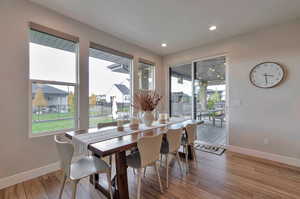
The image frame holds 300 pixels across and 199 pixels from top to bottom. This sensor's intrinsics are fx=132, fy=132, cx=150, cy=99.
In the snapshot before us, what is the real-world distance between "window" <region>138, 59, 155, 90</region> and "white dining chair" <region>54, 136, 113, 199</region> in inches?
102

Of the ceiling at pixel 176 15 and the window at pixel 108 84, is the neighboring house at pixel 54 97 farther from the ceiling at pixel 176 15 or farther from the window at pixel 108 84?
the ceiling at pixel 176 15

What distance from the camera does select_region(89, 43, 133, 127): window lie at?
2881mm

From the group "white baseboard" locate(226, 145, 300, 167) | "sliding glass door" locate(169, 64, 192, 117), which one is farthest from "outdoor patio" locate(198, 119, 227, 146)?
"sliding glass door" locate(169, 64, 192, 117)

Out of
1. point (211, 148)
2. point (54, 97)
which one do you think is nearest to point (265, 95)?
point (211, 148)

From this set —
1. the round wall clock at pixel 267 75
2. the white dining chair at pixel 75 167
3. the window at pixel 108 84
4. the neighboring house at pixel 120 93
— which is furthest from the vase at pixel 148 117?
the round wall clock at pixel 267 75

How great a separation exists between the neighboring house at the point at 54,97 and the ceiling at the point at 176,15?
1.35m

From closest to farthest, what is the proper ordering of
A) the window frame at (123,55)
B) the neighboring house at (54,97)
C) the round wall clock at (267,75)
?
1. the neighboring house at (54,97)
2. the round wall clock at (267,75)
3. the window frame at (123,55)

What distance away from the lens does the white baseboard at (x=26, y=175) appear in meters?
1.85

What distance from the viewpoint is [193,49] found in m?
3.81

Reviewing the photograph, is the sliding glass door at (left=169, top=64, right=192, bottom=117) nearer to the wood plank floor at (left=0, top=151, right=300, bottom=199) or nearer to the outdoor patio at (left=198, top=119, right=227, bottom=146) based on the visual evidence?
the outdoor patio at (left=198, top=119, right=227, bottom=146)

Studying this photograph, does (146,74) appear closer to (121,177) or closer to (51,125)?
(51,125)

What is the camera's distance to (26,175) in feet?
6.58

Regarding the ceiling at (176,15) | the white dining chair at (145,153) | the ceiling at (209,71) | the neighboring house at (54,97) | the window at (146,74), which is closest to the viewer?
the white dining chair at (145,153)

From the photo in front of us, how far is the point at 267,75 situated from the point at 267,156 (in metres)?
1.68
